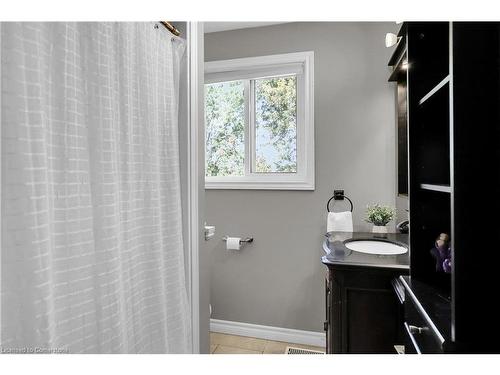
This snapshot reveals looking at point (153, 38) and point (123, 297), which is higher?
point (153, 38)

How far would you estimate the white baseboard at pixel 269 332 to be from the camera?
2.43 metres

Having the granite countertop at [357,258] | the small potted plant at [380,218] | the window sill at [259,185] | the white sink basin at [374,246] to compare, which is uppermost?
the window sill at [259,185]

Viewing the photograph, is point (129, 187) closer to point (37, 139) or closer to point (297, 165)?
point (37, 139)

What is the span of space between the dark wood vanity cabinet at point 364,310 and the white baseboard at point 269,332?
39.4 inches

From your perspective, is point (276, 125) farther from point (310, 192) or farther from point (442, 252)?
point (442, 252)

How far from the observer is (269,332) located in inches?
99.9

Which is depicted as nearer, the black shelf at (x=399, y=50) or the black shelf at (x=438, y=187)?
the black shelf at (x=438, y=187)

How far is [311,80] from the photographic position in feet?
7.84

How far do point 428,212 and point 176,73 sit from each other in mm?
1134

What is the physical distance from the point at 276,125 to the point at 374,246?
1207 millimetres

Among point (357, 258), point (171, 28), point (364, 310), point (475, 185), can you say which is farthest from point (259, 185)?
point (475, 185)

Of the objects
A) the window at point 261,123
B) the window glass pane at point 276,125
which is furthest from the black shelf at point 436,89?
the window glass pane at point 276,125

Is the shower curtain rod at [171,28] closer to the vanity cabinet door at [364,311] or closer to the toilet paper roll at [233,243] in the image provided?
the vanity cabinet door at [364,311]
